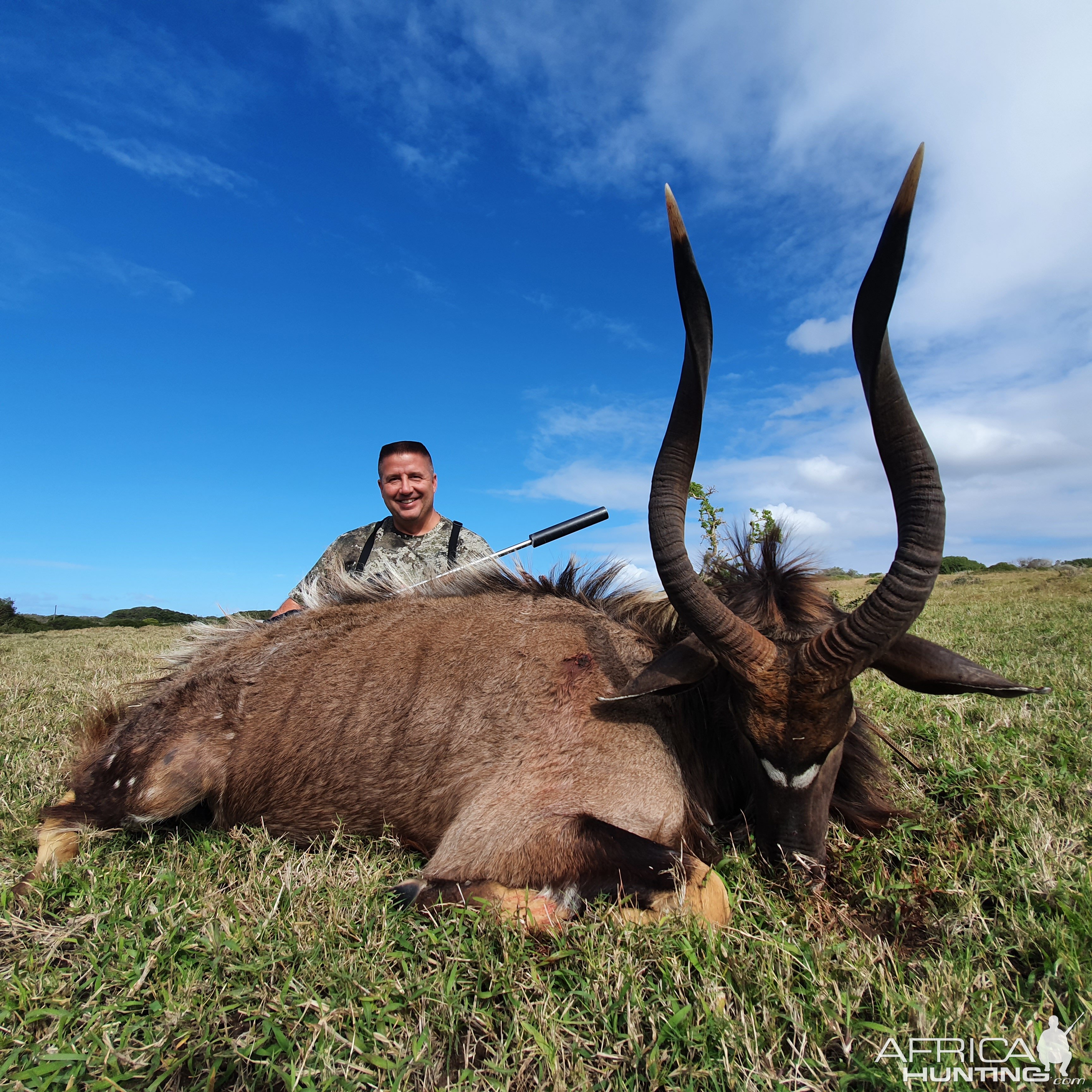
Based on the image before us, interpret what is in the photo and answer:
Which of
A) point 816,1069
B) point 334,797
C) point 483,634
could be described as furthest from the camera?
point 483,634

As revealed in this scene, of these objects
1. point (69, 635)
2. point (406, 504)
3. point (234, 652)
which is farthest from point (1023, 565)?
point (69, 635)

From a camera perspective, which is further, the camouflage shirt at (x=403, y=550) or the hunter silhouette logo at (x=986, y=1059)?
the camouflage shirt at (x=403, y=550)

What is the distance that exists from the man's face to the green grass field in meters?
4.52

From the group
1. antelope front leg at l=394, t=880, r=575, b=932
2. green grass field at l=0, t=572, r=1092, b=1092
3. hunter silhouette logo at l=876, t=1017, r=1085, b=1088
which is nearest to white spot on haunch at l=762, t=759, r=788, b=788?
green grass field at l=0, t=572, r=1092, b=1092

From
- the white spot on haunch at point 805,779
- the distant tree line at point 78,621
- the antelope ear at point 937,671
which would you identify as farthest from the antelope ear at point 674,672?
the distant tree line at point 78,621

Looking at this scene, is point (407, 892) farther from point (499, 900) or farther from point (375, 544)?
point (375, 544)

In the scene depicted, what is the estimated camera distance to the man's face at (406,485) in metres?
7.75

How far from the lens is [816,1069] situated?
1920 mm

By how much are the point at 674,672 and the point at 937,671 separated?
116 centimetres

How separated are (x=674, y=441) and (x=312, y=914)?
2.56m

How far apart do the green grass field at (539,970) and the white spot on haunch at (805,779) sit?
0.41 meters

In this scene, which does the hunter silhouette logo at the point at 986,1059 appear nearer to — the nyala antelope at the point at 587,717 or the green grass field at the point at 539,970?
the green grass field at the point at 539,970

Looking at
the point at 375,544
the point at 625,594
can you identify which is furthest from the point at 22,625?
the point at 625,594

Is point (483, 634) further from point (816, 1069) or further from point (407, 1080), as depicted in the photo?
point (816, 1069)
